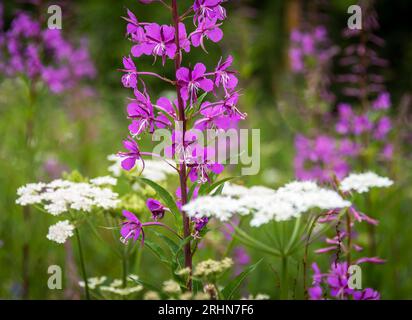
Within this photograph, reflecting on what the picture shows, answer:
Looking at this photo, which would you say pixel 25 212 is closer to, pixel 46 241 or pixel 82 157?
pixel 46 241

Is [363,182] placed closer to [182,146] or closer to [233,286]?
[233,286]

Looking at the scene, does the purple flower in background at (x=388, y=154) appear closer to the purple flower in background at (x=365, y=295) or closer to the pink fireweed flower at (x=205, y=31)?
the purple flower in background at (x=365, y=295)

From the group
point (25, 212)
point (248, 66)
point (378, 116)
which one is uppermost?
point (248, 66)

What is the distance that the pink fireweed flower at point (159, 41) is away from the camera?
6.94 feet

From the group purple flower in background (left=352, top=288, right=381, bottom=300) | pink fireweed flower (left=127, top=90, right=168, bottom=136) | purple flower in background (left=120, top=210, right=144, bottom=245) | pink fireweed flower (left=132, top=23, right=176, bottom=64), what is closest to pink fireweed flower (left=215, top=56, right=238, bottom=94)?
pink fireweed flower (left=132, top=23, right=176, bottom=64)

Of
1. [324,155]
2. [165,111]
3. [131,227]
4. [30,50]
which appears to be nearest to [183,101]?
[165,111]

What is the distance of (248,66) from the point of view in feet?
15.0

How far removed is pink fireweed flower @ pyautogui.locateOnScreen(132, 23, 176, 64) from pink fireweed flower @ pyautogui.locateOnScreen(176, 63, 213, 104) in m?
0.09

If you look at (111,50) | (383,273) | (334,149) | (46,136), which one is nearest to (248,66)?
(334,149)

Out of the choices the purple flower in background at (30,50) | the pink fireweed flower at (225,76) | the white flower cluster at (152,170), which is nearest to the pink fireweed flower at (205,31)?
the pink fireweed flower at (225,76)

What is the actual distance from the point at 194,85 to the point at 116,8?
42.7ft

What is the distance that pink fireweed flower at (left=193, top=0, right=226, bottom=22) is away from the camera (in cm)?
216

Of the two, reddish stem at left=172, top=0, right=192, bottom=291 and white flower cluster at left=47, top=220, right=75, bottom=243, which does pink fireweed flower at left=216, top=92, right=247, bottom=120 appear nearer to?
reddish stem at left=172, top=0, right=192, bottom=291

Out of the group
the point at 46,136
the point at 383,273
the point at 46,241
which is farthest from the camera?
the point at 46,136
